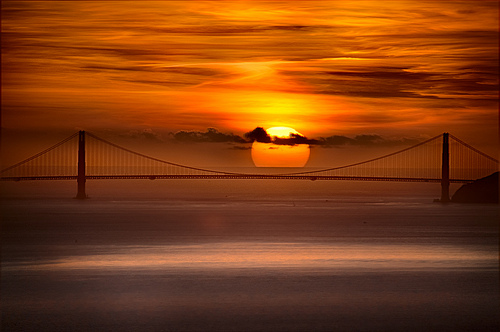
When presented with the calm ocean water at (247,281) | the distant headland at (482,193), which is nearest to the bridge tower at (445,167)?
the distant headland at (482,193)

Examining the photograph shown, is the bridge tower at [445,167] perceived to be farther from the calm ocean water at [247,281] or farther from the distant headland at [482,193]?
the calm ocean water at [247,281]

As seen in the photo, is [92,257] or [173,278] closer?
[173,278]

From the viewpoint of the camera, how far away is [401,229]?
48594mm

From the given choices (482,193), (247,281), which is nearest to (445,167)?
(482,193)

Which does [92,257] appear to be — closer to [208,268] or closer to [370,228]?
[208,268]

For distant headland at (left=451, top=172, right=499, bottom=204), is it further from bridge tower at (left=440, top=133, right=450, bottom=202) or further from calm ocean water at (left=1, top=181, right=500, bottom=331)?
calm ocean water at (left=1, top=181, right=500, bottom=331)

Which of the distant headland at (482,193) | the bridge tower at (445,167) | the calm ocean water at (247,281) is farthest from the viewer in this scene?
the distant headland at (482,193)

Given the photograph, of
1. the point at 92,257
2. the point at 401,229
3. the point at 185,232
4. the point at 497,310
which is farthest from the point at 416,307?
the point at 401,229

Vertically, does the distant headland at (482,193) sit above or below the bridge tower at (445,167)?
below

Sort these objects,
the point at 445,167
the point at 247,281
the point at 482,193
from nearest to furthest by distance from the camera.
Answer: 1. the point at 247,281
2. the point at 445,167
3. the point at 482,193

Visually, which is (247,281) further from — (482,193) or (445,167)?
(482,193)

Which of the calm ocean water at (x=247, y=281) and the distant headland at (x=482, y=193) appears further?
the distant headland at (x=482, y=193)

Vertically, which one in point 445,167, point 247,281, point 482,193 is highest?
point 445,167

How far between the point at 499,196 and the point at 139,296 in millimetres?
83609
